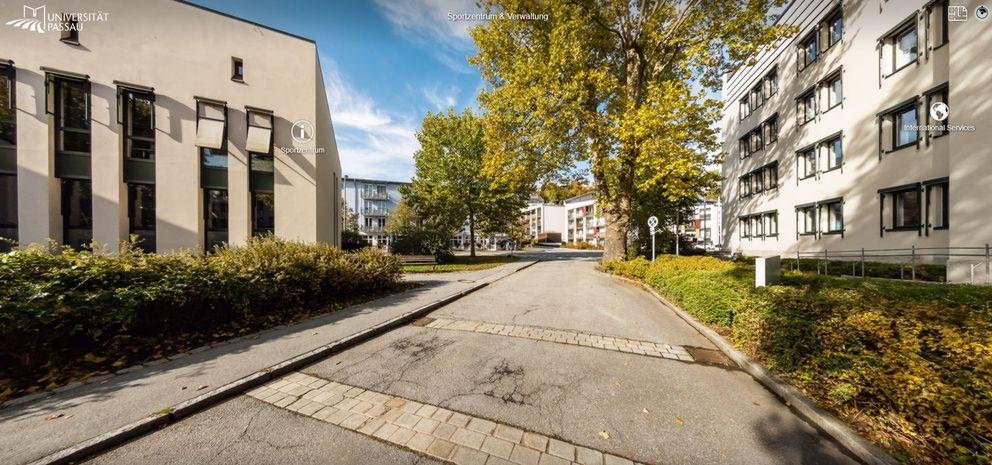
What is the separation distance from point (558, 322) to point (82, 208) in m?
17.5

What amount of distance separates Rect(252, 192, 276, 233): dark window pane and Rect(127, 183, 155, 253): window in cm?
322

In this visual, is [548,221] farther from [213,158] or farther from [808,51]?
[213,158]

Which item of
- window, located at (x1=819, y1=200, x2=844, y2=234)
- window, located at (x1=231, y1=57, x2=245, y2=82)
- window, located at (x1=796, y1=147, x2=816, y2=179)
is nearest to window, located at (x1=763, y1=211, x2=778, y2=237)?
window, located at (x1=796, y1=147, x2=816, y2=179)

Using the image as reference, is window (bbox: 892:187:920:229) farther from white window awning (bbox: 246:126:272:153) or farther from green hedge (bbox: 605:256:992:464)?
white window awning (bbox: 246:126:272:153)

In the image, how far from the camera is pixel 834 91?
15344 mm

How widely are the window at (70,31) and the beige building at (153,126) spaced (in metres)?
0.03

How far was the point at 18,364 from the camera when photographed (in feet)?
12.1

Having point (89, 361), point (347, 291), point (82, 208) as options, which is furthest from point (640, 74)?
point (82, 208)

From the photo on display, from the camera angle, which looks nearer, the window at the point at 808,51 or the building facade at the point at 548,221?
the window at the point at 808,51

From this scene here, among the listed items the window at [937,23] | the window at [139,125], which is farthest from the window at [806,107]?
the window at [139,125]

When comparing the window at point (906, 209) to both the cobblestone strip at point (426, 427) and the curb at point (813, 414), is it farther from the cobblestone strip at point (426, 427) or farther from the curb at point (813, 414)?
the cobblestone strip at point (426, 427)

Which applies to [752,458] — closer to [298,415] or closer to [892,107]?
[298,415]

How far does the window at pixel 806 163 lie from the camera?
1648 cm

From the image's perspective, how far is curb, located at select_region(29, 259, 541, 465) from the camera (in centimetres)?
255
